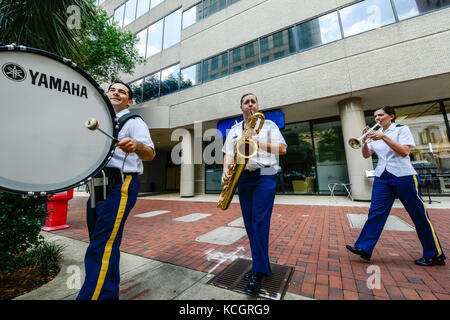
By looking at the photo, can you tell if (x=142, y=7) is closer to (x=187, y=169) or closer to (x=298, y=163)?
(x=187, y=169)

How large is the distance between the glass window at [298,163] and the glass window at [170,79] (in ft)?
22.1

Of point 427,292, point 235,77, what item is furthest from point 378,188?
point 235,77

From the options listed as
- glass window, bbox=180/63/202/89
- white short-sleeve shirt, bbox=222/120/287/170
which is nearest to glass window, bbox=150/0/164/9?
glass window, bbox=180/63/202/89

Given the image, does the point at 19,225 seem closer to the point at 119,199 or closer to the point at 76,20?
the point at 119,199

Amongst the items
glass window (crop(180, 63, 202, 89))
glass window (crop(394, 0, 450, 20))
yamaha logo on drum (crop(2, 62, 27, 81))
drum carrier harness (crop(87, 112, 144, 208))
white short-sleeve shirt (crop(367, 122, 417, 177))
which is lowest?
drum carrier harness (crop(87, 112, 144, 208))

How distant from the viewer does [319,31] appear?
732 cm

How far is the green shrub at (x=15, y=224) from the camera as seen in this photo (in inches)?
73.0

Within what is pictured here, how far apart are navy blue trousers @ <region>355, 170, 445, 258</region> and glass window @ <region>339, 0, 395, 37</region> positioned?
7173 mm

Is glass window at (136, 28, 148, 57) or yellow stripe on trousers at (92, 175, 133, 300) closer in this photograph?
yellow stripe on trousers at (92, 175, 133, 300)

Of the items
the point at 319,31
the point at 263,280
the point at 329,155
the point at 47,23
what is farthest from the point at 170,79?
the point at 263,280

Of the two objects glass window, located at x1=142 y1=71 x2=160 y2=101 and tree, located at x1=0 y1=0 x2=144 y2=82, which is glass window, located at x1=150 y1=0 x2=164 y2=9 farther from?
tree, located at x1=0 y1=0 x2=144 y2=82

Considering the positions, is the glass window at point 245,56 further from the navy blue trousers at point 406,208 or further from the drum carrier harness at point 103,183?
the drum carrier harness at point 103,183

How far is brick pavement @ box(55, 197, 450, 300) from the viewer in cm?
169
